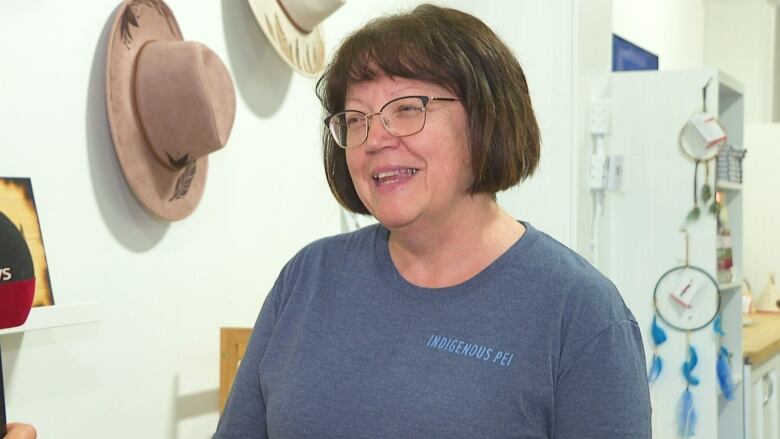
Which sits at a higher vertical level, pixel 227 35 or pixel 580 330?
pixel 227 35

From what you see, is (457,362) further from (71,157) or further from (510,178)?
(71,157)

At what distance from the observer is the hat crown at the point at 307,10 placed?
2.01m

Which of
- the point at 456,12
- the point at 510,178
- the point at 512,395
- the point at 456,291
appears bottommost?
the point at 512,395

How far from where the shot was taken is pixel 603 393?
106 cm

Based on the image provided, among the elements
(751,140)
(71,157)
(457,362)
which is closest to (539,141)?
(457,362)

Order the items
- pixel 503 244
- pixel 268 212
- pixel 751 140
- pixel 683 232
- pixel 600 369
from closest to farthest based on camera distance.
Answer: pixel 600 369, pixel 503 244, pixel 268 212, pixel 683 232, pixel 751 140

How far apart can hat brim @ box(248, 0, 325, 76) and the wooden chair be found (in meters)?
0.60


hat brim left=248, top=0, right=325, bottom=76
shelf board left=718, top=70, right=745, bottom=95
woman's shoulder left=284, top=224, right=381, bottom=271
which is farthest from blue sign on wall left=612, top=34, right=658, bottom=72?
woman's shoulder left=284, top=224, right=381, bottom=271

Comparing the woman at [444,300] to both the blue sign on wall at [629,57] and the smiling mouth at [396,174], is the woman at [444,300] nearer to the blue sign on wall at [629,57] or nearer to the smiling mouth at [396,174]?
the smiling mouth at [396,174]

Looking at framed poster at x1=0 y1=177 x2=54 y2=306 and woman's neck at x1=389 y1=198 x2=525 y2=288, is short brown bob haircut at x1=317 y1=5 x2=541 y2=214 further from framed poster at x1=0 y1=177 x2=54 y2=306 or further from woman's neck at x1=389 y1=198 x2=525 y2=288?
framed poster at x1=0 y1=177 x2=54 y2=306

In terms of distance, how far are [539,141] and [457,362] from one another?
328 millimetres

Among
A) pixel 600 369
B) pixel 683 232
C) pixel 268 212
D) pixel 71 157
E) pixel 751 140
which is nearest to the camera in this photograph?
pixel 600 369

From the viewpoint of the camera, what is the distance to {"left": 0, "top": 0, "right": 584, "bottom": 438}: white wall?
4.79ft

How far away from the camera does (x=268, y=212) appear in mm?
A: 2123
